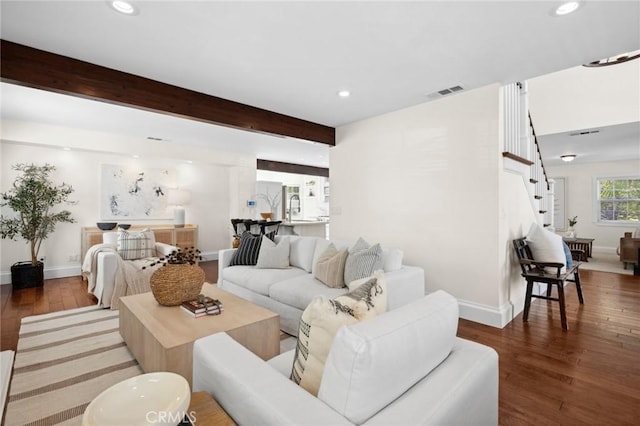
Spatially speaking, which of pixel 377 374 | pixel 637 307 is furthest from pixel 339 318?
pixel 637 307

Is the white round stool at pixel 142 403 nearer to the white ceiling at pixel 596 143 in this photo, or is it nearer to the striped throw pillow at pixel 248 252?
the striped throw pillow at pixel 248 252

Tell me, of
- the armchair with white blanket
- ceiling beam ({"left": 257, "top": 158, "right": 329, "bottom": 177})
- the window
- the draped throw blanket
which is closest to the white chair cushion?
the armchair with white blanket

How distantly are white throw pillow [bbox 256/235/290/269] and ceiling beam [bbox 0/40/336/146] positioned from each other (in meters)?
1.44

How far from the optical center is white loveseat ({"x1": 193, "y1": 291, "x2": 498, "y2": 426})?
2.82ft

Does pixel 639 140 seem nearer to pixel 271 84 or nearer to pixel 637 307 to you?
pixel 637 307

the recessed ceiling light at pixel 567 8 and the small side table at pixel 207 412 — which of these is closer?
the small side table at pixel 207 412

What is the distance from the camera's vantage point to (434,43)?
7.67 ft

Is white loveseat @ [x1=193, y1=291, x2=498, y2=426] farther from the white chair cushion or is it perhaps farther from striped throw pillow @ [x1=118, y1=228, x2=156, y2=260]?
striped throw pillow @ [x1=118, y1=228, x2=156, y2=260]

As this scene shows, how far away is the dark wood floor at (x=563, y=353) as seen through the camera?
1835 mm

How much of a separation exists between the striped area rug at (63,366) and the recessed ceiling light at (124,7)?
241cm

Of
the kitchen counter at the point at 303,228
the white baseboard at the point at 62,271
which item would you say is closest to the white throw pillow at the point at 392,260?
the kitchen counter at the point at 303,228

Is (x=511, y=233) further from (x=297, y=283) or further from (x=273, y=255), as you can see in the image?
(x=273, y=255)

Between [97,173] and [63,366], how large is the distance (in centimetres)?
431

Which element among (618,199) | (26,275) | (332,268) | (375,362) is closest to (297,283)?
(332,268)
